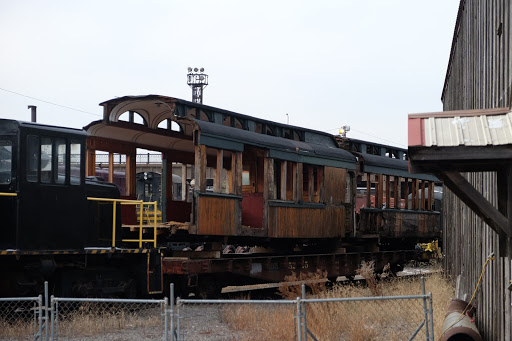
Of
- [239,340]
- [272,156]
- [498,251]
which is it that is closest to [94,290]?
[239,340]

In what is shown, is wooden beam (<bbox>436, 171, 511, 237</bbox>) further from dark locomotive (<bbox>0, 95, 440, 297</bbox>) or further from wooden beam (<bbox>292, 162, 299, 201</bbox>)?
wooden beam (<bbox>292, 162, 299, 201</bbox>)

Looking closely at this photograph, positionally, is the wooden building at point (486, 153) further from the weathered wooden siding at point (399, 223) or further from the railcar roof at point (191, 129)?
the weathered wooden siding at point (399, 223)

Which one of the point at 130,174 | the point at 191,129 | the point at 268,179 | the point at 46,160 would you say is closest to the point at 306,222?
the point at 268,179

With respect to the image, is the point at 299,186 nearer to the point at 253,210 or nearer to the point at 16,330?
the point at 253,210

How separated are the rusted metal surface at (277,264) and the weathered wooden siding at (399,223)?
0.70 metres

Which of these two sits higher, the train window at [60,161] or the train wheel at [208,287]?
the train window at [60,161]

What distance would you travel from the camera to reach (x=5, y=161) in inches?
518

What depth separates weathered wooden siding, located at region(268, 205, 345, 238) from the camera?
17.4 metres

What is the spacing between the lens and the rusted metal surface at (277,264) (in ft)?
50.6

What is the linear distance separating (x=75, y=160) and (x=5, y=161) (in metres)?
1.27

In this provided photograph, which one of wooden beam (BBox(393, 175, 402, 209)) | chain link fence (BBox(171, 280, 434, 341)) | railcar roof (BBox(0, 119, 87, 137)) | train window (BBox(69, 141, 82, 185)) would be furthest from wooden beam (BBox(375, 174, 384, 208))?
railcar roof (BBox(0, 119, 87, 137))

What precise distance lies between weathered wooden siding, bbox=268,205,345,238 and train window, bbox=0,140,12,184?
634cm

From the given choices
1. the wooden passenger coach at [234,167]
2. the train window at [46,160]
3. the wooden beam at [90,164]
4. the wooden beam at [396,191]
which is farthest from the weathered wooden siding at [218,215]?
the wooden beam at [396,191]

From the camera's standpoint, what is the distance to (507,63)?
7.64 meters
